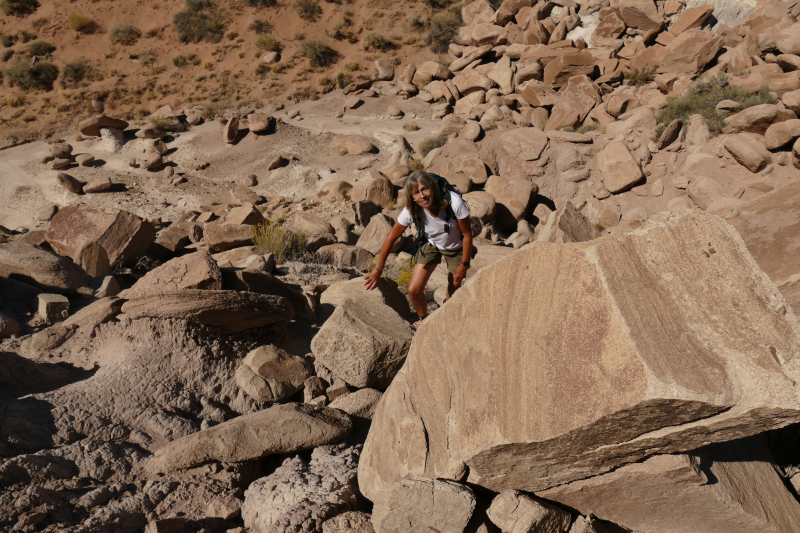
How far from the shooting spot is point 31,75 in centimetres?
2038

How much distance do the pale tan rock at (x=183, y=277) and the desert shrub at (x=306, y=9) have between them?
22.4m

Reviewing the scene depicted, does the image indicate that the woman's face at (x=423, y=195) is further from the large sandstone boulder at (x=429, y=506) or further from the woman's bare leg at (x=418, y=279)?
the large sandstone boulder at (x=429, y=506)

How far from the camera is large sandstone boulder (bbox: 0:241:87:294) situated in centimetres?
545

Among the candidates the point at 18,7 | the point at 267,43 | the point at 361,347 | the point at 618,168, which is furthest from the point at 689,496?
the point at 18,7

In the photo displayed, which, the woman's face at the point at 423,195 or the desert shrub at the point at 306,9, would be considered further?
the desert shrub at the point at 306,9

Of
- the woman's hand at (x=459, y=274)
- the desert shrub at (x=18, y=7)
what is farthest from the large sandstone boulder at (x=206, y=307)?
the desert shrub at (x=18, y=7)

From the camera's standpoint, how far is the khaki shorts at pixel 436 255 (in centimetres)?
427

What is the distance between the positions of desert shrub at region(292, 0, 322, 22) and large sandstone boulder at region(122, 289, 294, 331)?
2288 cm

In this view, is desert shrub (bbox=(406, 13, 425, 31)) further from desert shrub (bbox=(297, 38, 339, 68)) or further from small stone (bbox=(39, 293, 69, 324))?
small stone (bbox=(39, 293, 69, 324))

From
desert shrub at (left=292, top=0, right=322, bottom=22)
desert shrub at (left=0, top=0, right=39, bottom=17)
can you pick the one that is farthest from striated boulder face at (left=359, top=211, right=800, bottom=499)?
desert shrub at (left=0, top=0, right=39, bottom=17)

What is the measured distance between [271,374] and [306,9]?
77.9ft

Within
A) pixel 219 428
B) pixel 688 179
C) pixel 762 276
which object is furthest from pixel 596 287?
pixel 688 179

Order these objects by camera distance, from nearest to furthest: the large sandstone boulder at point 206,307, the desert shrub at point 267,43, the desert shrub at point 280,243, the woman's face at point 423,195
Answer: the woman's face at point 423,195, the large sandstone boulder at point 206,307, the desert shrub at point 280,243, the desert shrub at point 267,43

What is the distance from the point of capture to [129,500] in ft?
10.0
